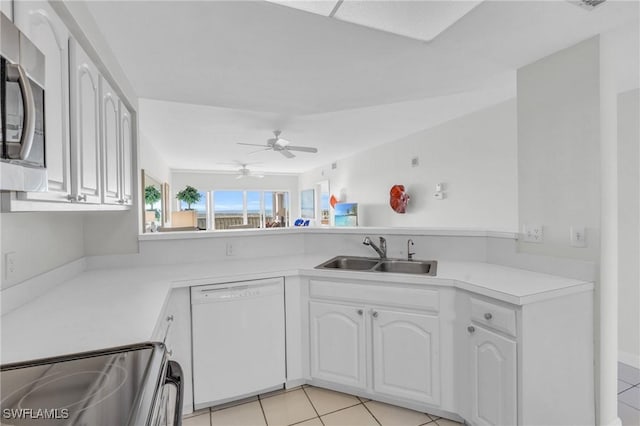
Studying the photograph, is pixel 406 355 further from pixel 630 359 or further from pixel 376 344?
pixel 630 359

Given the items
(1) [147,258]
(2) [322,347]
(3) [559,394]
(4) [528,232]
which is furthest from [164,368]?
(4) [528,232]

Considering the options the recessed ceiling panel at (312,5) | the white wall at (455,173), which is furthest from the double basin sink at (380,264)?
the recessed ceiling panel at (312,5)

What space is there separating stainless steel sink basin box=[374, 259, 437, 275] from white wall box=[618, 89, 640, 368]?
1.73 meters

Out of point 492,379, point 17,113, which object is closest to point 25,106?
point 17,113

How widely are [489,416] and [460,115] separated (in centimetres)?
342

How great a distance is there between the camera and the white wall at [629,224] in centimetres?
252

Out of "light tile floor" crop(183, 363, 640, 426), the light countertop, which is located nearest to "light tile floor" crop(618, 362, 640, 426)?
"light tile floor" crop(183, 363, 640, 426)

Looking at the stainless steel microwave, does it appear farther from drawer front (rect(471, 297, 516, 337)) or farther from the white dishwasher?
→ drawer front (rect(471, 297, 516, 337))

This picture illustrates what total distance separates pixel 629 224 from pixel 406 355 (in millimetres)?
2266

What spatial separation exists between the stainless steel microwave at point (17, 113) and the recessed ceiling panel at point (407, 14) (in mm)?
1209

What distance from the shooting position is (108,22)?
5.22 ft

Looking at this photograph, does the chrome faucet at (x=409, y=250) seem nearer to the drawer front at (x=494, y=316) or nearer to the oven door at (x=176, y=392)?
the drawer front at (x=494, y=316)

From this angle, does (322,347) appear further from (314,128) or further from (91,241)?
(314,128)

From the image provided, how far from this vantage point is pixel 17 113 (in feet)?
2.45
